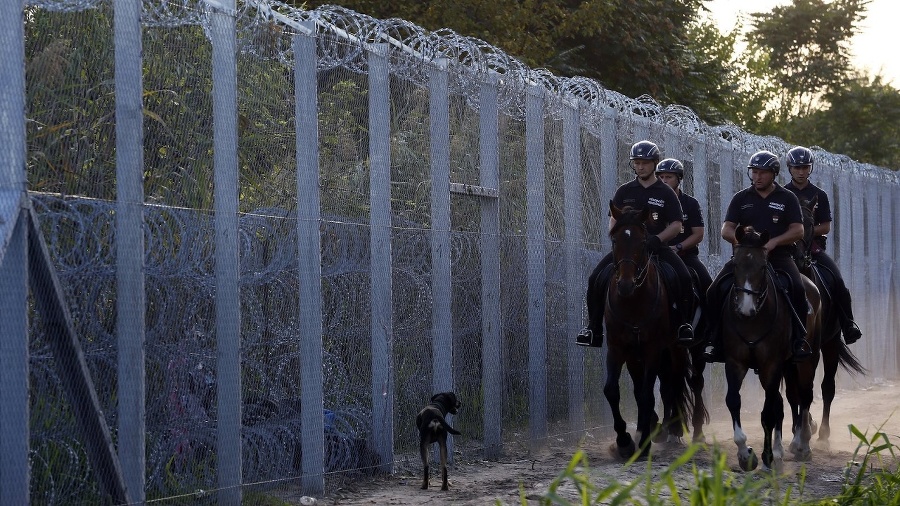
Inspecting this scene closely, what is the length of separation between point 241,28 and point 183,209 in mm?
1495

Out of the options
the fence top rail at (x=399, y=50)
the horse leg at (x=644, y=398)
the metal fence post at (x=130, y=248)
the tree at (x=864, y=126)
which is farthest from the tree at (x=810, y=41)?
the metal fence post at (x=130, y=248)

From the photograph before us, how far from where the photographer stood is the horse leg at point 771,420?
39.4ft

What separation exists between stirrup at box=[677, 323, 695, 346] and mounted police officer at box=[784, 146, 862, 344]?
223cm

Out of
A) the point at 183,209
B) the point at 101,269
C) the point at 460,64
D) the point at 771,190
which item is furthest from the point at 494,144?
the point at 101,269

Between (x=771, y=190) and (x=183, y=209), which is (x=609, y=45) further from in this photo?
(x=183, y=209)

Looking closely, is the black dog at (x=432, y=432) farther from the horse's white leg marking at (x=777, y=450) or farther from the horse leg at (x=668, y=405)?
the horse leg at (x=668, y=405)

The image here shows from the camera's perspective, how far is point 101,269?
780 cm

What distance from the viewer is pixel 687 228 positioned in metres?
14.0

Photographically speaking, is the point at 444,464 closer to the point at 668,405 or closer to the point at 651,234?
the point at 651,234

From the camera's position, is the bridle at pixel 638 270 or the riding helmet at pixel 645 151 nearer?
the bridle at pixel 638 270

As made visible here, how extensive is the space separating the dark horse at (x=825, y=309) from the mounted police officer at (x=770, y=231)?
2.45 feet

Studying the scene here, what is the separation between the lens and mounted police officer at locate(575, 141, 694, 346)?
12.7 m

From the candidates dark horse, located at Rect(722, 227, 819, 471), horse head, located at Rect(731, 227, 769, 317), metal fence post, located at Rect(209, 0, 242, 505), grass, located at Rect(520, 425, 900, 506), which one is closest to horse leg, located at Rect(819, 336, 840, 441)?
dark horse, located at Rect(722, 227, 819, 471)

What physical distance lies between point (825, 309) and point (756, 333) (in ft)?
7.55
